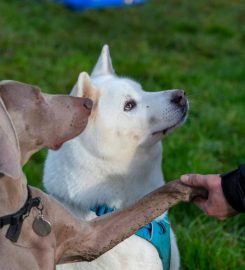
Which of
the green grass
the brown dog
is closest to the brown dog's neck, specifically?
the brown dog

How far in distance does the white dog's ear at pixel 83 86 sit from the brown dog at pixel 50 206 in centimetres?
49

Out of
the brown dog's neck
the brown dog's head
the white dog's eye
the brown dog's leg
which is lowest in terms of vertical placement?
the brown dog's leg

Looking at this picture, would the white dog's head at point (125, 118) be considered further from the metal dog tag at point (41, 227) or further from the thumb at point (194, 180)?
the metal dog tag at point (41, 227)

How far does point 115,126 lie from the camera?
10.3 ft

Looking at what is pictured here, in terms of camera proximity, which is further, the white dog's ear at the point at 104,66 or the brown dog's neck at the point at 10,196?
the white dog's ear at the point at 104,66

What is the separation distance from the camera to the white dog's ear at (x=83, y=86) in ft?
10.3

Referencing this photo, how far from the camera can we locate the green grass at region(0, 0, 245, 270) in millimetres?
4020

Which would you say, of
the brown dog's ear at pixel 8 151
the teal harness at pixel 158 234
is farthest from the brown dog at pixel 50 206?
the teal harness at pixel 158 234

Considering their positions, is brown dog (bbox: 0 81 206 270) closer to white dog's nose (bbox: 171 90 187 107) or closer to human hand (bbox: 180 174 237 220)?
human hand (bbox: 180 174 237 220)

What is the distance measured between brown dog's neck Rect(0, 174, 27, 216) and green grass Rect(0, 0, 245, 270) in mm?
1456

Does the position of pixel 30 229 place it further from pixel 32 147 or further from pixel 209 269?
pixel 209 269

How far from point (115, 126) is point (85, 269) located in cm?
67

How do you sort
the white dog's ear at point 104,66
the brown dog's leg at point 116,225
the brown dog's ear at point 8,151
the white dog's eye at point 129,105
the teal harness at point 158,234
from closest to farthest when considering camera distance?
the brown dog's ear at point 8,151 → the brown dog's leg at point 116,225 → the teal harness at point 158,234 → the white dog's eye at point 129,105 → the white dog's ear at point 104,66

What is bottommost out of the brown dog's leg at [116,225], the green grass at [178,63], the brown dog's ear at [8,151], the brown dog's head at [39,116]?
the green grass at [178,63]
